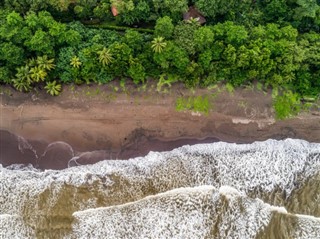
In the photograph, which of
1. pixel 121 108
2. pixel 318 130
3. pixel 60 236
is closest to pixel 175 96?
pixel 121 108

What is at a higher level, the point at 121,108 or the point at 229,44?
the point at 229,44

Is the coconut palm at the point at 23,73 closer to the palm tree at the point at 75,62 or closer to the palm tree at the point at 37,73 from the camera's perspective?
the palm tree at the point at 37,73

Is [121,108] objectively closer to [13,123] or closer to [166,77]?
[166,77]

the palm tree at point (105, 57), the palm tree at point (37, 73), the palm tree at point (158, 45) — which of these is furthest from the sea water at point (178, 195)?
the palm tree at point (158, 45)

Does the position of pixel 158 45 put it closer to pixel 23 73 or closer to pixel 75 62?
pixel 75 62

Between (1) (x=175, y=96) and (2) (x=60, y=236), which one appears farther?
(1) (x=175, y=96)

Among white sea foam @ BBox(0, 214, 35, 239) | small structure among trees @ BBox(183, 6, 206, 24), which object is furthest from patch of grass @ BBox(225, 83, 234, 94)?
white sea foam @ BBox(0, 214, 35, 239)

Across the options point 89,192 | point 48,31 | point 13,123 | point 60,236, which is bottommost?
point 60,236
